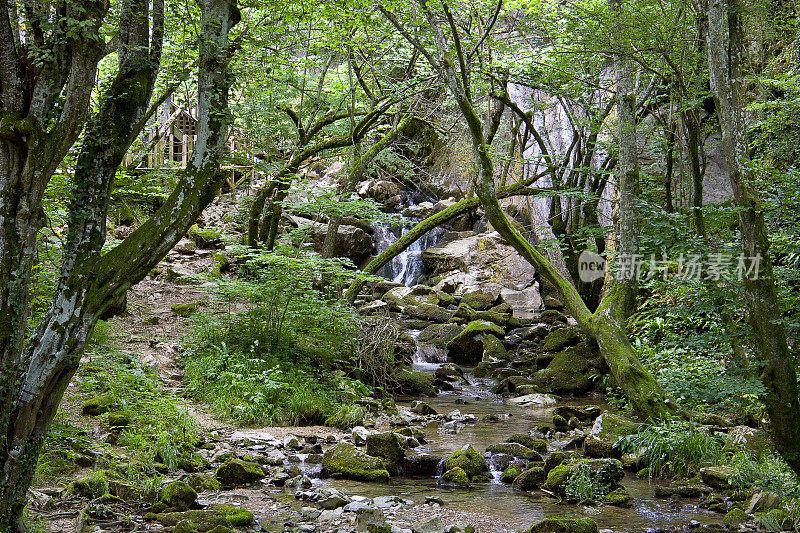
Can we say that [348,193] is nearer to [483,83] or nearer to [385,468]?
[483,83]

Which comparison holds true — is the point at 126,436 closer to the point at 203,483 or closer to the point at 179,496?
the point at 203,483

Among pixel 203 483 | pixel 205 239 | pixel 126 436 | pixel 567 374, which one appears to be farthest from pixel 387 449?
pixel 205 239

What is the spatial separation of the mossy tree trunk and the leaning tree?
4.75 m

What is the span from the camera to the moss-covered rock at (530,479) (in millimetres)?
6438

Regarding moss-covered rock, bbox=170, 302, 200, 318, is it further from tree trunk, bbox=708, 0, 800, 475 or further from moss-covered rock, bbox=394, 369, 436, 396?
Result: tree trunk, bbox=708, 0, 800, 475

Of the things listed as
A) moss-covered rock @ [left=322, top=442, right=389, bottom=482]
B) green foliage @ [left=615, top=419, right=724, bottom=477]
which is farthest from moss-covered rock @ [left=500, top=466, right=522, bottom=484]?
green foliage @ [left=615, top=419, right=724, bottom=477]

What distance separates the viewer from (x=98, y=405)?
6.87m

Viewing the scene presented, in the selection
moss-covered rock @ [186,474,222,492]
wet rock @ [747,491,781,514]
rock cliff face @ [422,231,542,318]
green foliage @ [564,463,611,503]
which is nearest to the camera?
wet rock @ [747,491,781,514]

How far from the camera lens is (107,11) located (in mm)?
3994

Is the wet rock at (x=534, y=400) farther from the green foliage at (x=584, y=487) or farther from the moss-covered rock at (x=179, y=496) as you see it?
the moss-covered rock at (x=179, y=496)

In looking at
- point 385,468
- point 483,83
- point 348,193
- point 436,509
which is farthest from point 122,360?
point 483,83

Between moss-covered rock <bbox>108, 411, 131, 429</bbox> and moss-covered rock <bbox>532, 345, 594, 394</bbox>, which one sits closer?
moss-covered rock <bbox>108, 411, 131, 429</bbox>

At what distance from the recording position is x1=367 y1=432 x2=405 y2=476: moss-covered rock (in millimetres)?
6992

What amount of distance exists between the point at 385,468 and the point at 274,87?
27.1 ft
